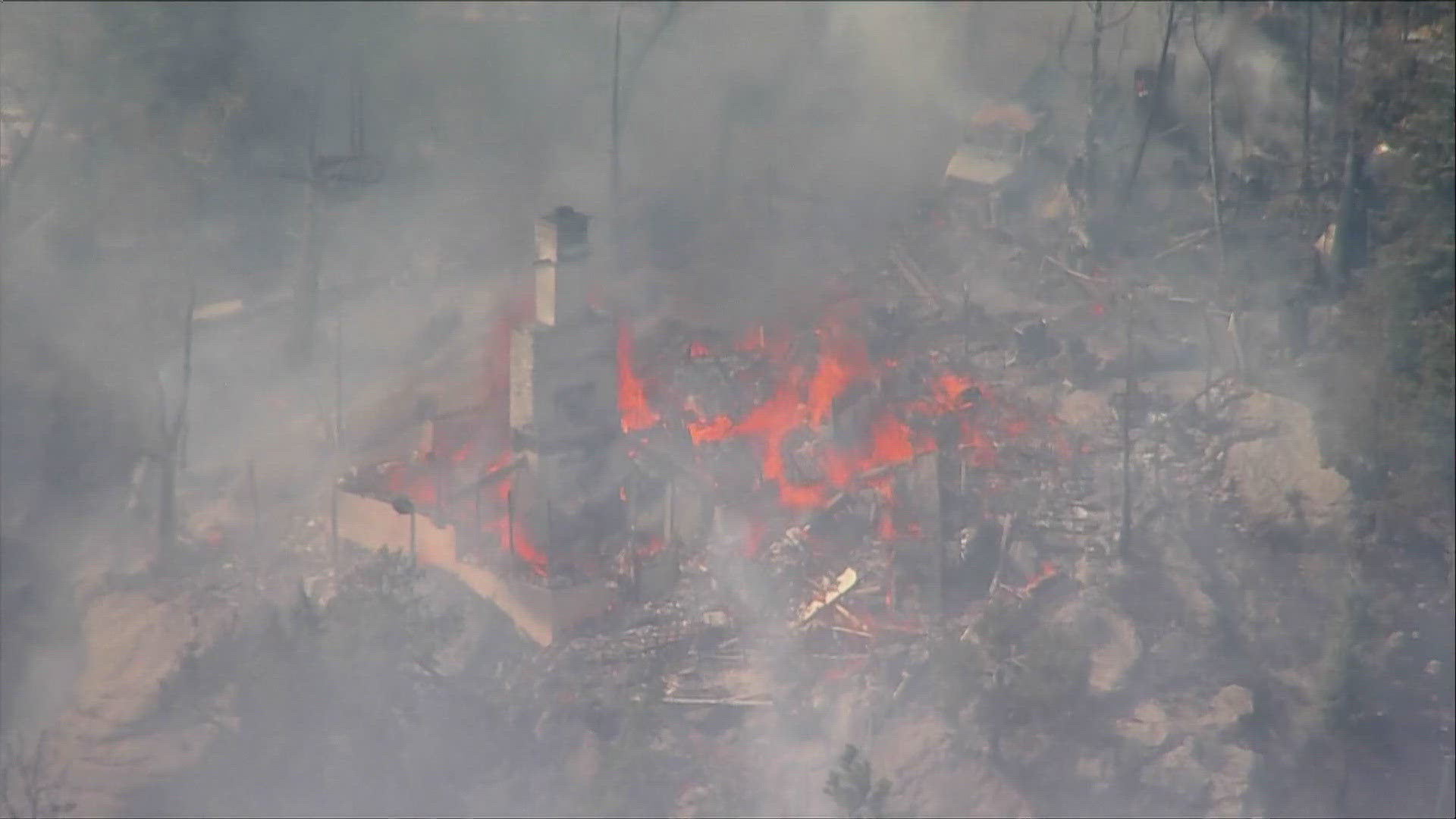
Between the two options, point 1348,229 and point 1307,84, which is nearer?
point 1348,229

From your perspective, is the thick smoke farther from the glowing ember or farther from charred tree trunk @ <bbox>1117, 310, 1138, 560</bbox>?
charred tree trunk @ <bbox>1117, 310, 1138, 560</bbox>

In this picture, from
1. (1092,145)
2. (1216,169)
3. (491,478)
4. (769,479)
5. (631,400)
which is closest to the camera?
(491,478)

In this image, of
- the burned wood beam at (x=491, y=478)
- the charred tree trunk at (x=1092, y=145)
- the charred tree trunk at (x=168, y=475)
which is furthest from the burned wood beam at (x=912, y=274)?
the charred tree trunk at (x=168, y=475)

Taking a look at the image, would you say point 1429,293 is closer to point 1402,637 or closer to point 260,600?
point 1402,637

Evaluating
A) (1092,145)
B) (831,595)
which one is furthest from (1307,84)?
(831,595)

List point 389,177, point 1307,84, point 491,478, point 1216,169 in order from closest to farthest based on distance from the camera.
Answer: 1. point 491,478
2. point 1307,84
3. point 1216,169
4. point 389,177

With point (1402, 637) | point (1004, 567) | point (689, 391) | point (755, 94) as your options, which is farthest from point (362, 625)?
point (755, 94)

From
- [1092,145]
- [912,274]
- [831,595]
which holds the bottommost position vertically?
[831,595]

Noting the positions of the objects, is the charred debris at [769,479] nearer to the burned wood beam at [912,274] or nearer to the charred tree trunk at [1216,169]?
the charred tree trunk at [1216,169]

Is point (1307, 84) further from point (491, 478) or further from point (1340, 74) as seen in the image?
point (491, 478)
